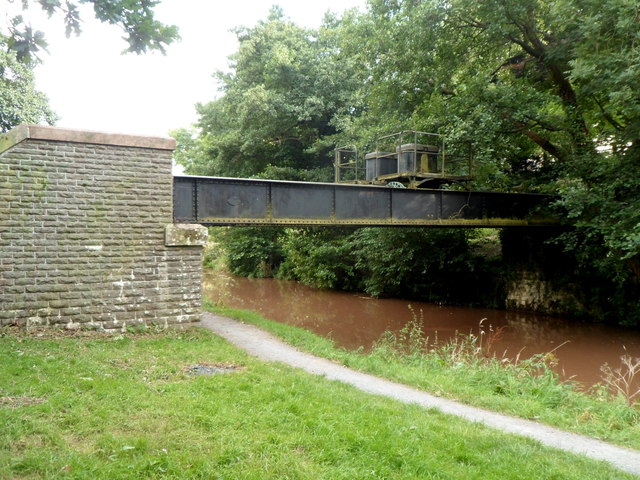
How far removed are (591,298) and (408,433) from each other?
1414cm

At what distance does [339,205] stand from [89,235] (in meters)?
6.26

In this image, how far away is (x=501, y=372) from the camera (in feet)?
28.6

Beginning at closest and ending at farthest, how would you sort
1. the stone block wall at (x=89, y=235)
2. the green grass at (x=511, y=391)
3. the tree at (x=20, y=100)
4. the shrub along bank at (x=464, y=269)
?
1. the green grass at (x=511, y=391)
2. the stone block wall at (x=89, y=235)
3. the shrub along bank at (x=464, y=269)
4. the tree at (x=20, y=100)

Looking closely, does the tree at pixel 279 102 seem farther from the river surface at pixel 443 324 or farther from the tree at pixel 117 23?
the tree at pixel 117 23

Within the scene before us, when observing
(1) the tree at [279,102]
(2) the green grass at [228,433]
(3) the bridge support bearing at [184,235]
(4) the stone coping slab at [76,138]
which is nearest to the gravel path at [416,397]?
(2) the green grass at [228,433]

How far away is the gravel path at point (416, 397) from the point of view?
5379 millimetres

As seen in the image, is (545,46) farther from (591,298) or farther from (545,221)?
(591,298)

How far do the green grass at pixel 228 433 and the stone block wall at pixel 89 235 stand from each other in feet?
7.79

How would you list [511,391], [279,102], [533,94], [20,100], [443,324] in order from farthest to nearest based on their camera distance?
[279,102]
[20,100]
[443,324]
[533,94]
[511,391]

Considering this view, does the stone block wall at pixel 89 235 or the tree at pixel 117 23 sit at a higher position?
the tree at pixel 117 23

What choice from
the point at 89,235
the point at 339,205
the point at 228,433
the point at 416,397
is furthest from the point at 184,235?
the point at 228,433

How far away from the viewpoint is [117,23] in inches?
159

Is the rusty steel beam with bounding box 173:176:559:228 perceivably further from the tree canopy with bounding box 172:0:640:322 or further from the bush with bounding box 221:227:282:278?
the bush with bounding box 221:227:282:278

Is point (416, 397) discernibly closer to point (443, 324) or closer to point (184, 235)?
point (184, 235)
